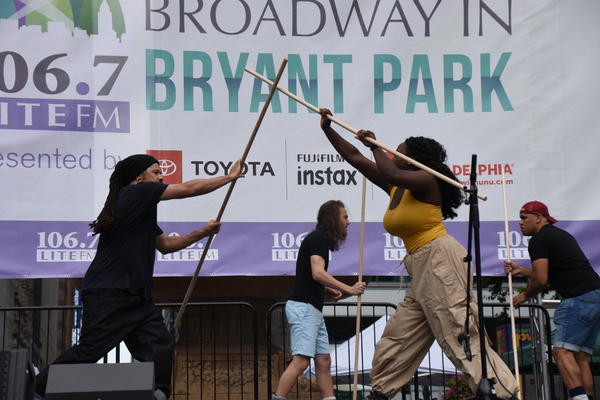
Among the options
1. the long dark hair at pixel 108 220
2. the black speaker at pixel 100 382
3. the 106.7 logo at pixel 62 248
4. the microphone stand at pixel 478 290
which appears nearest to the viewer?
the black speaker at pixel 100 382

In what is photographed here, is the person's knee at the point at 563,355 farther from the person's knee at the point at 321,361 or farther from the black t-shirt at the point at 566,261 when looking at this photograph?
the person's knee at the point at 321,361

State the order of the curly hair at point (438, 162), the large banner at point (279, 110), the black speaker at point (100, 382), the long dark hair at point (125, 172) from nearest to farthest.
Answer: the black speaker at point (100, 382) → the long dark hair at point (125, 172) → the curly hair at point (438, 162) → the large banner at point (279, 110)

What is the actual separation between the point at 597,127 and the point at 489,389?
382 centimetres

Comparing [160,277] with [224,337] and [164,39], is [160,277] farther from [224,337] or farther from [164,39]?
[164,39]

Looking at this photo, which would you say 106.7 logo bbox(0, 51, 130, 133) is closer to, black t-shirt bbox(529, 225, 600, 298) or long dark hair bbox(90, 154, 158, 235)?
long dark hair bbox(90, 154, 158, 235)

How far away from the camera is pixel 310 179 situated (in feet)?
21.9

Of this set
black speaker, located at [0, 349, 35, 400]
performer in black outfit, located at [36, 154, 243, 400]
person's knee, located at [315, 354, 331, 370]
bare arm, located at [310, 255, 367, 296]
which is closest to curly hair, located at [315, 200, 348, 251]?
bare arm, located at [310, 255, 367, 296]

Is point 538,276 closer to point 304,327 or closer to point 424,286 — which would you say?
point 424,286

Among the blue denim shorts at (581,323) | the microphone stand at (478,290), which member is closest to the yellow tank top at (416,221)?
the microphone stand at (478,290)

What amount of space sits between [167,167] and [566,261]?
3.45 m

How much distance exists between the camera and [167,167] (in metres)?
6.54

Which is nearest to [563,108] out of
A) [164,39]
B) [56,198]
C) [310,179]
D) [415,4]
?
[415,4]

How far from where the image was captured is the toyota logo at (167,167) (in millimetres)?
6527

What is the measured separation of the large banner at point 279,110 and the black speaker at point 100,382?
9.15ft
